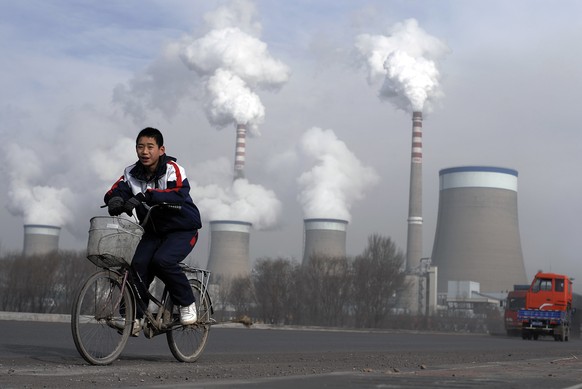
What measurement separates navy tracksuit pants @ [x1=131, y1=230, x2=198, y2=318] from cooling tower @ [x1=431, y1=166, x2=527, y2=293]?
67.0 meters

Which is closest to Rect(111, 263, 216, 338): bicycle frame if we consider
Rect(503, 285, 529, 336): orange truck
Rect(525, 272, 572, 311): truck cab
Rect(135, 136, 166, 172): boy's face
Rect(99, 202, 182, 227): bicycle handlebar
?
Rect(99, 202, 182, 227): bicycle handlebar

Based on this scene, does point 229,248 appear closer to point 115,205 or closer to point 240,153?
point 240,153

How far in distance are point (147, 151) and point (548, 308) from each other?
24.3 m

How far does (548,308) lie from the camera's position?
95.6 ft

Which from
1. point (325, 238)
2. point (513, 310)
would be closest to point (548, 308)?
point (513, 310)

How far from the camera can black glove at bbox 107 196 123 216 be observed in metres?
6.47

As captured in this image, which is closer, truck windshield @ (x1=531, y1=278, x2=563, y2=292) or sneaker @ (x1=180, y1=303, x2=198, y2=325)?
sneaker @ (x1=180, y1=303, x2=198, y2=325)

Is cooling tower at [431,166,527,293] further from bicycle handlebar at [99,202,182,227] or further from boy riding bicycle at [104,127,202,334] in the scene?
bicycle handlebar at [99,202,182,227]

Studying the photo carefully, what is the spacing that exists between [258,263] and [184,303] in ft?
239

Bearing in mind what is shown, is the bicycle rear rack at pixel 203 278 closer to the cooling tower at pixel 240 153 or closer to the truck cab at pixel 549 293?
the truck cab at pixel 549 293

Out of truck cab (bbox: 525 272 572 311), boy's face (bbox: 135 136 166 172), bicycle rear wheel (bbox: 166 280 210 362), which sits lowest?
bicycle rear wheel (bbox: 166 280 210 362)

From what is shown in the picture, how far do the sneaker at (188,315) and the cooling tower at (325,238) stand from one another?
7137 centimetres

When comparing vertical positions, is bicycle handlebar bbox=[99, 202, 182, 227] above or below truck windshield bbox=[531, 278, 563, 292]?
below

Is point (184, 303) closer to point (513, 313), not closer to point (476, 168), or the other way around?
point (513, 313)
